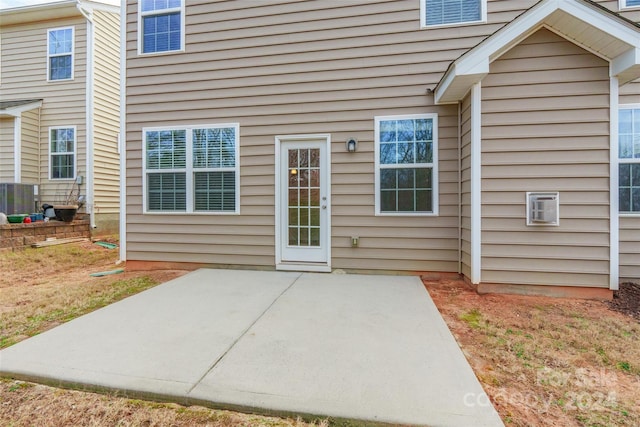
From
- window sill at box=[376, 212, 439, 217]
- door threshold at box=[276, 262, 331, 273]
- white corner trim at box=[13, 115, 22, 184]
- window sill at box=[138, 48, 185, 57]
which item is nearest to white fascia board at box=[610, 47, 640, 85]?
window sill at box=[376, 212, 439, 217]

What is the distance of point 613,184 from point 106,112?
1084cm

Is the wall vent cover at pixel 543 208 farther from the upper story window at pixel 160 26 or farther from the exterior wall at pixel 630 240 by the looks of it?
the upper story window at pixel 160 26

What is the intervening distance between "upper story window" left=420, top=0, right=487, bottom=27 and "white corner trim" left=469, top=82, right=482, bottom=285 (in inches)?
52.8

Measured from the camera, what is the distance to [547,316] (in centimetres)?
293

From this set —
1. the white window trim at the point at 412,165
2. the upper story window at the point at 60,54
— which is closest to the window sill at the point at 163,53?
the white window trim at the point at 412,165

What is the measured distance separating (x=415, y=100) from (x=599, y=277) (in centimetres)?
301

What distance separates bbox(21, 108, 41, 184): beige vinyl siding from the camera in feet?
26.3

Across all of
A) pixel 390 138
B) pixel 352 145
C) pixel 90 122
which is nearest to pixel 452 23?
pixel 390 138

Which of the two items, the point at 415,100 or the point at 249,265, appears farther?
the point at 249,265

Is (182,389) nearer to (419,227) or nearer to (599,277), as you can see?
(419,227)

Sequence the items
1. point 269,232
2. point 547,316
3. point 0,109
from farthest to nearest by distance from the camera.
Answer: point 0,109 < point 269,232 < point 547,316

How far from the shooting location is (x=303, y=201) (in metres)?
4.67

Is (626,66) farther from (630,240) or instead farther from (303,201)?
(303,201)

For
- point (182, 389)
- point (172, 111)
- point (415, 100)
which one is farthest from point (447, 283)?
point (172, 111)
